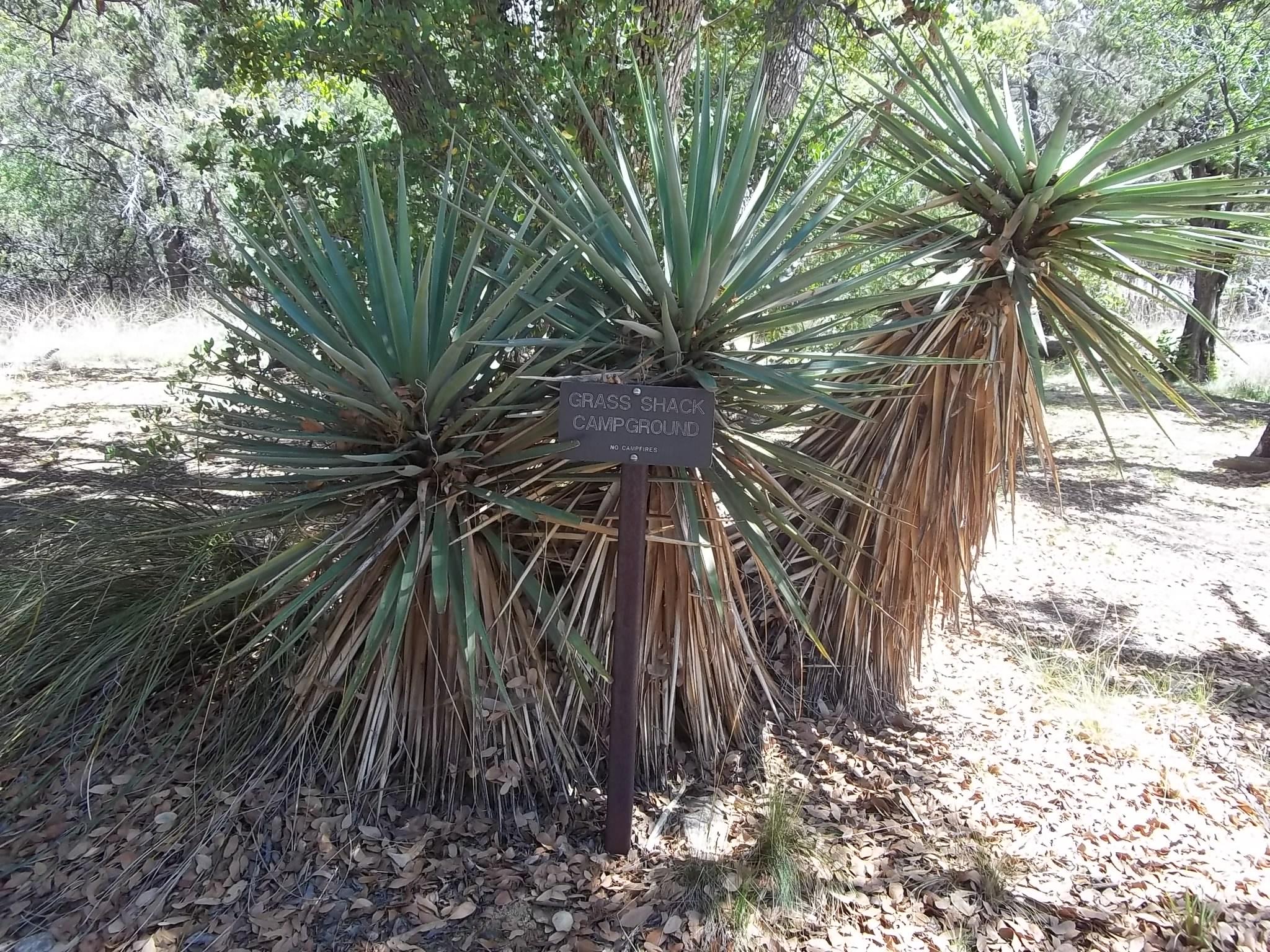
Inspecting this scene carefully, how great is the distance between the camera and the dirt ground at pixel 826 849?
2.63 m

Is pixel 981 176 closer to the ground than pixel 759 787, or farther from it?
farther from it

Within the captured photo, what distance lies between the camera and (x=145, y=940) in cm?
248

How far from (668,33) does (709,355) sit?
92.0 inches

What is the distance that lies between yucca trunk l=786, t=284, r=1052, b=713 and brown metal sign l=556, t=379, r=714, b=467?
3.82 ft

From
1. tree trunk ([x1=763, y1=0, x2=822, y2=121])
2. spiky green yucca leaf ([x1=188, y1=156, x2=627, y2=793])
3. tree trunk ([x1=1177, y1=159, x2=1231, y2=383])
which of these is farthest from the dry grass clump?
tree trunk ([x1=1177, y1=159, x2=1231, y2=383])

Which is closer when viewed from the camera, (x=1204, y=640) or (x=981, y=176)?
(x=981, y=176)

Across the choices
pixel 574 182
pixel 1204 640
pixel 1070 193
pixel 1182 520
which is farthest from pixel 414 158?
pixel 1182 520

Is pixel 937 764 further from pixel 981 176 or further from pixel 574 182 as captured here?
pixel 574 182

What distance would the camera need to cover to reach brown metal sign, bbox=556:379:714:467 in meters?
2.58

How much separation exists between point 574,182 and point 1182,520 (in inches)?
243

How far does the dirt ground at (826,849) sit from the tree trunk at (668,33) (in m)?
3.29

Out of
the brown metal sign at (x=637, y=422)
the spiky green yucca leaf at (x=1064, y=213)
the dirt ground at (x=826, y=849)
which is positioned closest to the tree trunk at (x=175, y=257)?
the dirt ground at (x=826, y=849)

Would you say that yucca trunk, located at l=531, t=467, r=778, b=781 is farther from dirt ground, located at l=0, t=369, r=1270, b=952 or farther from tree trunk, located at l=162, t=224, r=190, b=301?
tree trunk, located at l=162, t=224, r=190, b=301

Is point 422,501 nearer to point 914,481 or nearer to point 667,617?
point 667,617
